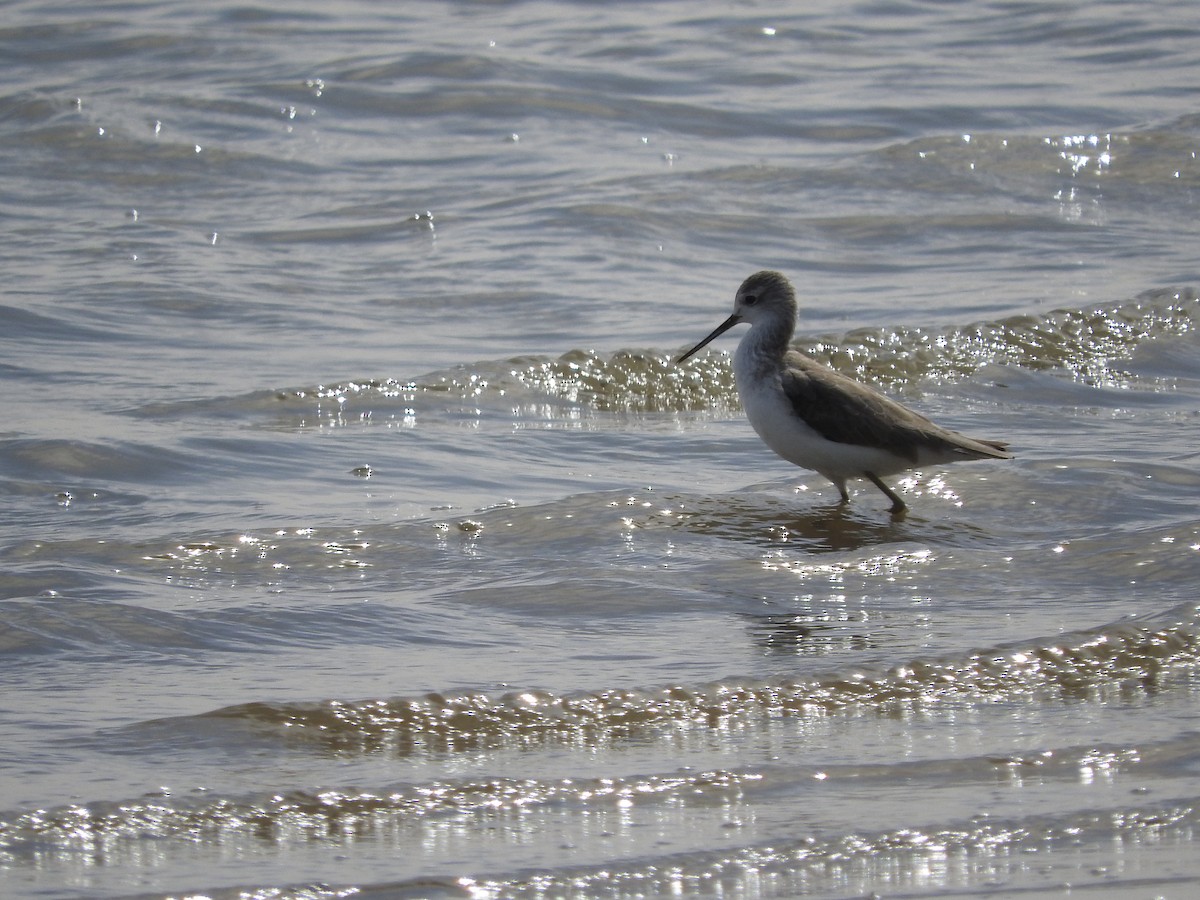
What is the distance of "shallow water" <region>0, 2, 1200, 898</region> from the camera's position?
3.91 metres

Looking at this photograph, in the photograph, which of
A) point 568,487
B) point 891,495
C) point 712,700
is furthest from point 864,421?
point 712,700

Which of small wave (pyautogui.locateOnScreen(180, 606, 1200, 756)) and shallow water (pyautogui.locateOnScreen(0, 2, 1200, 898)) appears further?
small wave (pyautogui.locateOnScreen(180, 606, 1200, 756))

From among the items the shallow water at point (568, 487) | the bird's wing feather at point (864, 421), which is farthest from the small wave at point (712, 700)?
the bird's wing feather at point (864, 421)

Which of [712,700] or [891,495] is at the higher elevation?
[891,495]

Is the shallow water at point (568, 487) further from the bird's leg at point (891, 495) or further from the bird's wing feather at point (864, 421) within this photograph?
the bird's wing feather at point (864, 421)

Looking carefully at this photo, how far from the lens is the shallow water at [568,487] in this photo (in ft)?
12.8

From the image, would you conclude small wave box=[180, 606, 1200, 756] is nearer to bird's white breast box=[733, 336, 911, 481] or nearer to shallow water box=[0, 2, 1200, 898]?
shallow water box=[0, 2, 1200, 898]

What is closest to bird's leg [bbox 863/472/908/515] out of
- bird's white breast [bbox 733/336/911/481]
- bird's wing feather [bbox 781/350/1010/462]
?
bird's white breast [bbox 733/336/911/481]

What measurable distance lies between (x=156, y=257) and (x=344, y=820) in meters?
7.75

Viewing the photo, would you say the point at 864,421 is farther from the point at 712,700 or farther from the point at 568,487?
the point at 712,700

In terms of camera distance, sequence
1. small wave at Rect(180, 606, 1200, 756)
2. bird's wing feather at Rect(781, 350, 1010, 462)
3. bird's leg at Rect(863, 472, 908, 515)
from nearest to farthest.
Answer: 1. small wave at Rect(180, 606, 1200, 756)
2. bird's wing feather at Rect(781, 350, 1010, 462)
3. bird's leg at Rect(863, 472, 908, 515)

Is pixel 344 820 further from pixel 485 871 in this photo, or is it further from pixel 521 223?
pixel 521 223

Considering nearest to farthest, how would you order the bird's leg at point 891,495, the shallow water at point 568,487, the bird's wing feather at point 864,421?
the shallow water at point 568,487
the bird's wing feather at point 864,421
the bird's leg at point 891,495

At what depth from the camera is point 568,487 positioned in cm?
719
